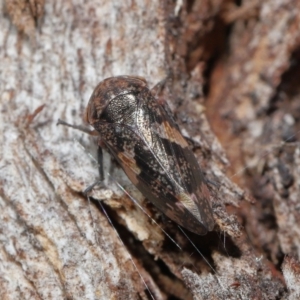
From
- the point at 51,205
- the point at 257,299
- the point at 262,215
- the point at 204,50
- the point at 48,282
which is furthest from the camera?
the point at 204,50

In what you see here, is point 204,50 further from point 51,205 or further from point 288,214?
point 51,205

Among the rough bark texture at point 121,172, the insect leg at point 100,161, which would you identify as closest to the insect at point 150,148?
the insect leg at point 100,161

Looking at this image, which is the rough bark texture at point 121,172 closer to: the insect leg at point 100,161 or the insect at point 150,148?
the insect leg at point 100,161

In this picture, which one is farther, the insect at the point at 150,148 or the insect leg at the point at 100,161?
the insect leg at the point at 100,161

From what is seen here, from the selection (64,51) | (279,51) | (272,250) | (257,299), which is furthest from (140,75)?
(257,299)

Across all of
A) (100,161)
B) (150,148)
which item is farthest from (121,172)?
(150,148)
